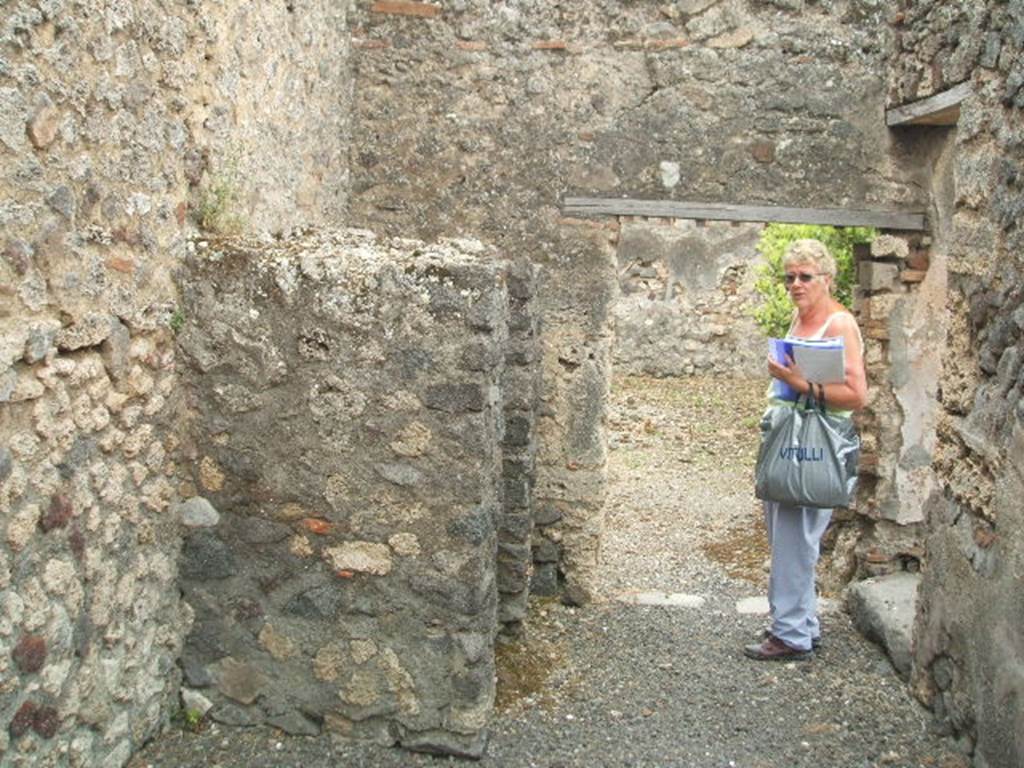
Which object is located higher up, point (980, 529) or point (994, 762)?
point (980, 529)

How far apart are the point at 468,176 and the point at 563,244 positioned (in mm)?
630

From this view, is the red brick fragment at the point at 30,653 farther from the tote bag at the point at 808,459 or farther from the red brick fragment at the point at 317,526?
the tote bag at the point at 808,459

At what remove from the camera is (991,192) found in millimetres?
3629

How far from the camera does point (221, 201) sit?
3.52m

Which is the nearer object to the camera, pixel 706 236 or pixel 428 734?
pixel 428 734

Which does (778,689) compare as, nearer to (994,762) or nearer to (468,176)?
(994,762)

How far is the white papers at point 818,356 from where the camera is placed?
4.04 m

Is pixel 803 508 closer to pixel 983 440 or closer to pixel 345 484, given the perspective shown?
pixel 983 440

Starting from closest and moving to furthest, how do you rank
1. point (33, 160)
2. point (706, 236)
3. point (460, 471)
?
point (33, 160)
point (460, 471)
point (706, 236)

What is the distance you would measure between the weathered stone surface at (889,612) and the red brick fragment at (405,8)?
3.71 metres

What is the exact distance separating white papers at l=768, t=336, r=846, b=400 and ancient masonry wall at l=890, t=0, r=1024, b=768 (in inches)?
16.1

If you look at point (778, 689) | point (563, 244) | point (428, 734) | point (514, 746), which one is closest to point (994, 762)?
point (778, 689)

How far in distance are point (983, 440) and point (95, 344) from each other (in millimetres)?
2900

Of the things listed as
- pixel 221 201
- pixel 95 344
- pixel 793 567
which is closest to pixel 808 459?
pixel 793 567
